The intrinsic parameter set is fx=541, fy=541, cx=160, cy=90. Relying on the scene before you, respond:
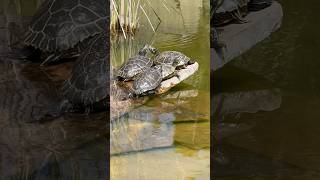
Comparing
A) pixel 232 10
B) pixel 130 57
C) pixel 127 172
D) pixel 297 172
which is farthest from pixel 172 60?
pixel 297 172

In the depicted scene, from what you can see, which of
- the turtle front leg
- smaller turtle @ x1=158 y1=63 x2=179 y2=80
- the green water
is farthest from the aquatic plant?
the turtle front leg

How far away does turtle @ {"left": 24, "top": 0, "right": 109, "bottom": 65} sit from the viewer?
1.89 m

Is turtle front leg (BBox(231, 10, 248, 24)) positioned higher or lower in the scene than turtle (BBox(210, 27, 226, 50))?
higher

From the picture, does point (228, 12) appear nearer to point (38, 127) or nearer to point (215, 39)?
point (215, 39)

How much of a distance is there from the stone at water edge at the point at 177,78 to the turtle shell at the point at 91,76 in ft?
0.63

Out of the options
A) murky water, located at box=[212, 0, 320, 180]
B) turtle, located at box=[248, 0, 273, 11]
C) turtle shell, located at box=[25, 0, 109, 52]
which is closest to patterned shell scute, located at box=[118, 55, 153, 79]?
turtle shell, located at box=[25, 0, 109, 52]

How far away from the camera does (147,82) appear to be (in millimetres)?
1859

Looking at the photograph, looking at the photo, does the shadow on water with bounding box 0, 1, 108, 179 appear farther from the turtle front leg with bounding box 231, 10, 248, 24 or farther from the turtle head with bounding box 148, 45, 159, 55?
the turtle front leg with bounding box 231, 10, 248, 24

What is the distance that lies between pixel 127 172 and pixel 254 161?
452 mm

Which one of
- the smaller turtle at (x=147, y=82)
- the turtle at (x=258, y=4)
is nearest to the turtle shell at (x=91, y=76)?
the smaller turtle at (x=147, y=82)

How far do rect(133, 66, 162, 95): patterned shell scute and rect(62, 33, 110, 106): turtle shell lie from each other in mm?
110

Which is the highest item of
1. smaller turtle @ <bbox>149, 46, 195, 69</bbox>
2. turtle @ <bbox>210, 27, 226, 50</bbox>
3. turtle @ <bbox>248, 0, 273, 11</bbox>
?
turtle @ <bbox>248, 0, 273, 11</bbox>

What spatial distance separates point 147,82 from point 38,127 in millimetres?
418

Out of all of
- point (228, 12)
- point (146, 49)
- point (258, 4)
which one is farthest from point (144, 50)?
point (258, 4)
